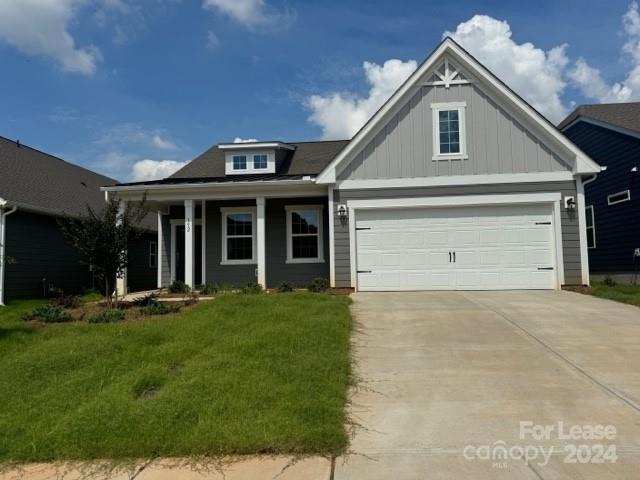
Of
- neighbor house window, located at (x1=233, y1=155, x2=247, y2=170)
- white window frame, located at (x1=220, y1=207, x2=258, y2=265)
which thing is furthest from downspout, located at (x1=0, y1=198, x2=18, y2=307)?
neighbor house window, located at (x1=233, y1=155, x2=247, y2=170)

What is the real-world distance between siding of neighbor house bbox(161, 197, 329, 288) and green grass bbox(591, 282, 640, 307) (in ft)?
23.1

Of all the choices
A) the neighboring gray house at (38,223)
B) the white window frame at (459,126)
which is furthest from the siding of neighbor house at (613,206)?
the neighboring gray house at (38,223)

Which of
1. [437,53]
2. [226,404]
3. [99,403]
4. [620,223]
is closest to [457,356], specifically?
[226,404]

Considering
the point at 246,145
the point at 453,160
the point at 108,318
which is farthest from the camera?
the point at 246,145

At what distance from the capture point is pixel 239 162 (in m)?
17.6

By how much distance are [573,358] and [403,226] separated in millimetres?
7134

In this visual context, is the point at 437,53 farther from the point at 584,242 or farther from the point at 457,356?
the point at 457,356

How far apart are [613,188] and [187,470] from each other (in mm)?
16621

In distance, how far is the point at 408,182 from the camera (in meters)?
13.2

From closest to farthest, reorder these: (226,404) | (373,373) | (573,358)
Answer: (226,404) < (373,373) < (573,358)

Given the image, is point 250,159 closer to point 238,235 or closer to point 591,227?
point 238,235

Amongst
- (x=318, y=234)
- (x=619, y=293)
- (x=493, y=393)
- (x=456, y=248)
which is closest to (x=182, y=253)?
(x=318, y=234)

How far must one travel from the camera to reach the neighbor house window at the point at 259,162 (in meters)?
17.5

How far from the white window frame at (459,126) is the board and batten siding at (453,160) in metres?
0.08
